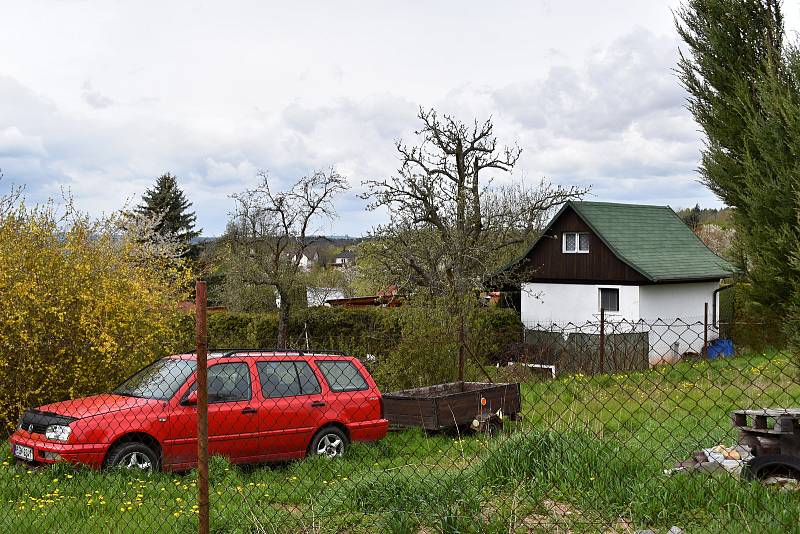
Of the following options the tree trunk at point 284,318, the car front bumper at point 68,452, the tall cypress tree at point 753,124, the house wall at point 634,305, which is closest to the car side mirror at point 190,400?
the car front bumper at point 68,452

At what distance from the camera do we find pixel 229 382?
921 cm

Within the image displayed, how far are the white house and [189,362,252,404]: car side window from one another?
20.8 metres

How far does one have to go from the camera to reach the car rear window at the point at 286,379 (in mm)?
9398

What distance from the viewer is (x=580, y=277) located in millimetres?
30875

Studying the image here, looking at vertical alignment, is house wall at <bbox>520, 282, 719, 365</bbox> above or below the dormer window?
below

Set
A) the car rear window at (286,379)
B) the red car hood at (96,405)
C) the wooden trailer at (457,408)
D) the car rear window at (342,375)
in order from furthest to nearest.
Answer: the wooden trailer at (457,408), the car rear window at (342,375), the car rear window at (286,379), the red car hood at (96,405)

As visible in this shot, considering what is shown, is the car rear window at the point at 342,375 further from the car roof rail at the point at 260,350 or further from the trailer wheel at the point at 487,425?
the trailer wheel at the point at 487,425

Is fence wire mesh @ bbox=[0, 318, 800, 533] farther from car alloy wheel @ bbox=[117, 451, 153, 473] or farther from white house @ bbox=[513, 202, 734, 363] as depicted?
white house @ bbox=[513, 202, 734, 363]

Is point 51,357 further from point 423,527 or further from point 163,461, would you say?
point 423,527

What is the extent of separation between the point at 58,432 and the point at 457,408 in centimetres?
499

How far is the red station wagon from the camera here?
8.35 m

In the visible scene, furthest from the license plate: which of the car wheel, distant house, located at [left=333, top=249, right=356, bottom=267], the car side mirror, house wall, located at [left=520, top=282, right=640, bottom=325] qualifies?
house wall, located at [left=520, top=282, right=640, bottom=325]

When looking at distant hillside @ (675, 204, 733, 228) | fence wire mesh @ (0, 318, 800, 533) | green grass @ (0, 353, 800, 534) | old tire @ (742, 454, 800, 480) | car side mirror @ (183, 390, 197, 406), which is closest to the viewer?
green grass @ (0, 353, 800, 534)

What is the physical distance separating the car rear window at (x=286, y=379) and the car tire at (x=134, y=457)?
1.43 metres
